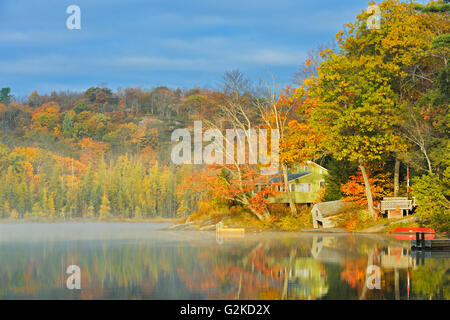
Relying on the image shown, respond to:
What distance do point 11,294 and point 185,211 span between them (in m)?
72.8

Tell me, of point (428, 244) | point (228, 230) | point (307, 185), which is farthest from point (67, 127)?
point (428, 244)

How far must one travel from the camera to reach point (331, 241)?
29.7 m

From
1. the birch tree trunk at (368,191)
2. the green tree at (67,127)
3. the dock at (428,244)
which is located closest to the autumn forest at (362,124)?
the birch tree trunk at (368,191)

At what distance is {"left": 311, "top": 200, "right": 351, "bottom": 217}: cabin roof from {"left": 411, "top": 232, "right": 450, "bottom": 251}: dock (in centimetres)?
1356

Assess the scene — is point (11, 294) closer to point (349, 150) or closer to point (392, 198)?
point (349, 150)

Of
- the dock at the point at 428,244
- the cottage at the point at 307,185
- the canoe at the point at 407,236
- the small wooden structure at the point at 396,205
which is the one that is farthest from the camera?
the cottage at the point at 307,185

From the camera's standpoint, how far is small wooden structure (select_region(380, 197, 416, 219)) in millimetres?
36062

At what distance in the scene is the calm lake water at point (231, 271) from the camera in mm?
14883

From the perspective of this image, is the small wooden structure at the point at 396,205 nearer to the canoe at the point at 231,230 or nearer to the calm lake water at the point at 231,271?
the calm lake water at the point at 231,271

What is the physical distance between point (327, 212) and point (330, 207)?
0.50 metres

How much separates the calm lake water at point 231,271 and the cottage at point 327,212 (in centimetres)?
906

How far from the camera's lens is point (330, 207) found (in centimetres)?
3838

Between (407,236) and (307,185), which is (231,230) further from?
(407,236)
